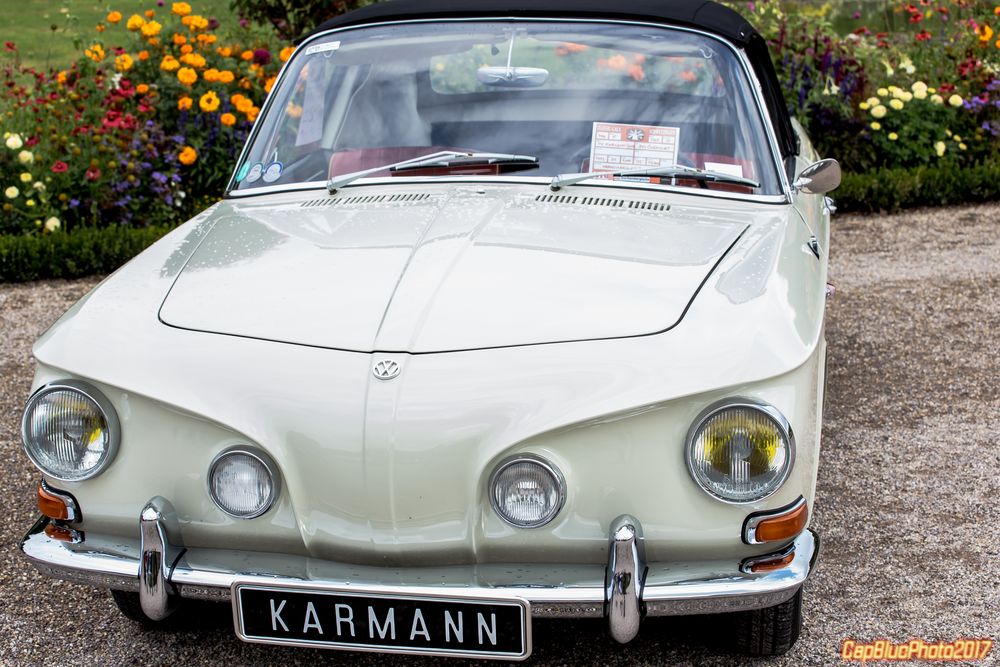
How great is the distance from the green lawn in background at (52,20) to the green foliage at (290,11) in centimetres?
240

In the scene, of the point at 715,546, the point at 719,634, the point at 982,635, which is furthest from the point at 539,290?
the point at 982,635

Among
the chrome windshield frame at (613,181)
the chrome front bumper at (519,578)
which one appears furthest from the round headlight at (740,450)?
the chrome windshield frame at (613,181)

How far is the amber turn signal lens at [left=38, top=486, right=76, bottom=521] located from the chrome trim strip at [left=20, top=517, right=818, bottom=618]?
0.38 ft

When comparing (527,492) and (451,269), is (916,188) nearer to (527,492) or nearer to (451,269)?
(451,269)

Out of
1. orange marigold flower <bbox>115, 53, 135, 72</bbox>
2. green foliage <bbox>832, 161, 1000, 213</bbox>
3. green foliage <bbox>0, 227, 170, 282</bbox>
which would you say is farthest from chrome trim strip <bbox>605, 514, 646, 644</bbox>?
green foliage <bbox>832, 161, 1000, 213</bbox>

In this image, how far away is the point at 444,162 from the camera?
338 cm

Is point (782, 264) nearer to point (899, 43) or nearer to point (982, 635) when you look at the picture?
point (982, 635)

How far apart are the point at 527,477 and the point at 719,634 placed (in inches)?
33.5

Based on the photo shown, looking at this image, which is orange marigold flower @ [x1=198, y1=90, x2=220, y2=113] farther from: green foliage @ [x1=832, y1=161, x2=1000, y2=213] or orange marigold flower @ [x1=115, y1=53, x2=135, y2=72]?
green foliage @ [x1=832, y1=161, x2=1000, y2=213]

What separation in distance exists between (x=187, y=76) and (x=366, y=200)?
3.82 metres

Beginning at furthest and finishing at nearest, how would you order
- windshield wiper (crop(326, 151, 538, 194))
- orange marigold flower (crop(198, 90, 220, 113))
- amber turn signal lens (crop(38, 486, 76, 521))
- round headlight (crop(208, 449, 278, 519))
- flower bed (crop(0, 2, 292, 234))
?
orange marigold flower (crop(198, 90, 220, 113)) < flower bed (crop(0, 2, 292, 234)) < windshield wiper (crop(326, 151, 538, 194)) < amber turn signal lens (crop(38, 486, 76, 521)) < round headlight (crop(208, 449, 278, 519))

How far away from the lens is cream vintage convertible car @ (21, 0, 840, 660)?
90.0 inches

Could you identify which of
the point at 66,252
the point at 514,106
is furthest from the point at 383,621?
the point at 66,252

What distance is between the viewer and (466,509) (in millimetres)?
2303
